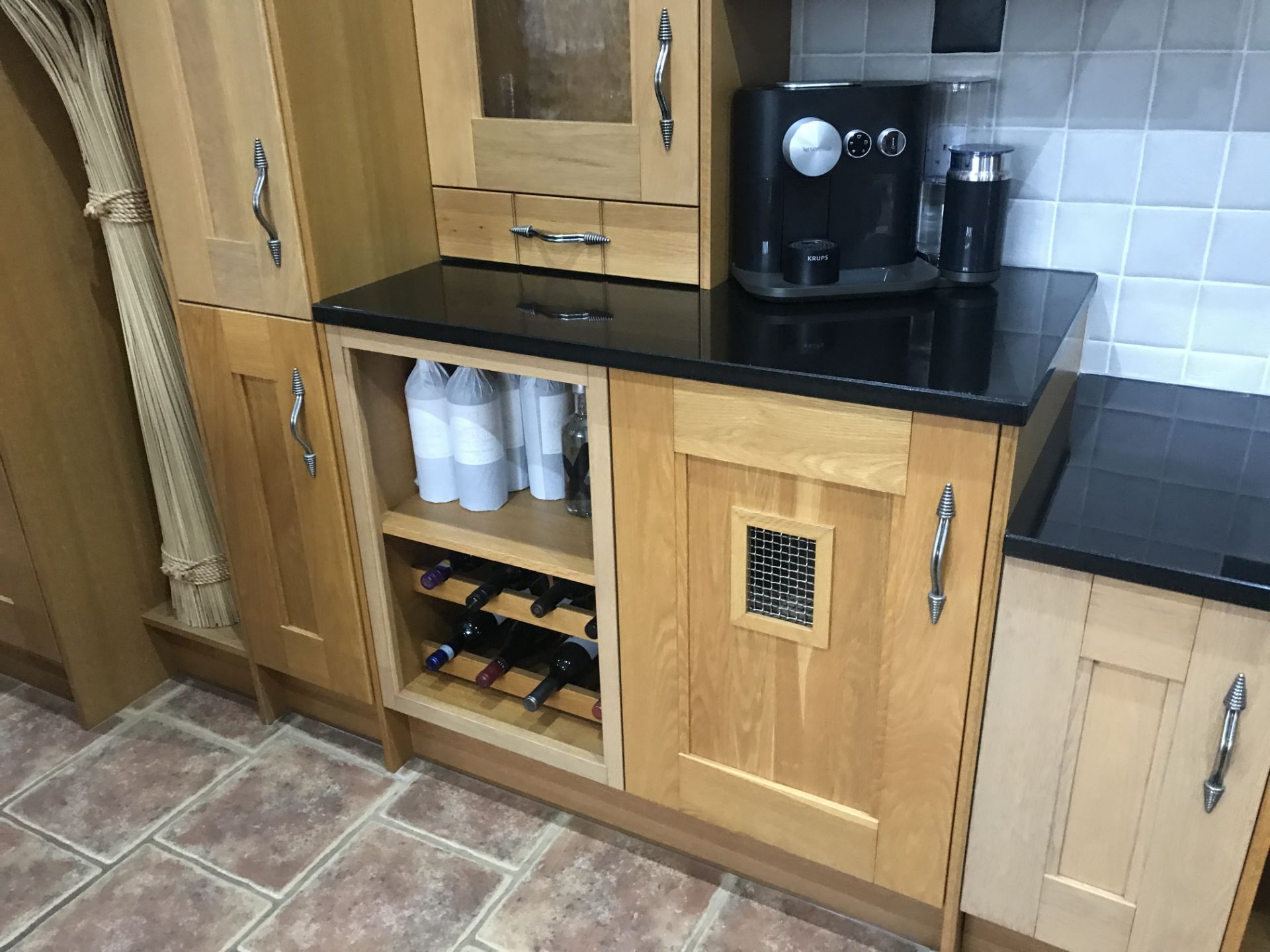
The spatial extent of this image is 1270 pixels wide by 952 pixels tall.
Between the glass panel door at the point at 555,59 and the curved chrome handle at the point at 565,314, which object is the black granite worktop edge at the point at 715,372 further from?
the glass panel door at the point at 555,59

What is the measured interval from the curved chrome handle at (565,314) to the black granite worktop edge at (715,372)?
0.09m

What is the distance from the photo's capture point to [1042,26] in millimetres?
1484

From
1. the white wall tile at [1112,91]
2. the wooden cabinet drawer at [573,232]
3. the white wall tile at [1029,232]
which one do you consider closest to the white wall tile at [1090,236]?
the white wall tile at [1029,232]

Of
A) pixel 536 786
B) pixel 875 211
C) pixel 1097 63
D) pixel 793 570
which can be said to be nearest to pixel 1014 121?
pixel 1097 63

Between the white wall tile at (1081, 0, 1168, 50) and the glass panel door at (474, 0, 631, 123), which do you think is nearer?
the white wall tile at (1081, 0, 1168, 50)

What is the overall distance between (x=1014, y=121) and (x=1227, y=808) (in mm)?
997

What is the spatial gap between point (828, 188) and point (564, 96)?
0.44 meters

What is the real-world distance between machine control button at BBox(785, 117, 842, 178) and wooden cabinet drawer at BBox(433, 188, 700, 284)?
178 mm

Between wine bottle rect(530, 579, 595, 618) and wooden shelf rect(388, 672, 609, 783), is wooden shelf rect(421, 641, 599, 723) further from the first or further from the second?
wine bottle rect(530, 579, 595, 618)

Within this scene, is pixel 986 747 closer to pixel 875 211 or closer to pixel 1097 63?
pixel 875 211

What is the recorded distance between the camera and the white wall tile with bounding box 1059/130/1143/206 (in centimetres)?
149

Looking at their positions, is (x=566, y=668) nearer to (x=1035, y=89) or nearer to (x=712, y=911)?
(x=712, y=911)

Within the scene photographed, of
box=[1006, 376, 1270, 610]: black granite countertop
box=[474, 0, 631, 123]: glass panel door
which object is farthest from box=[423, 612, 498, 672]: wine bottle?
box=[1006, 376, 1270, 610]: black granite countertop

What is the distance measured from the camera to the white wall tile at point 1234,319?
1.48 m
